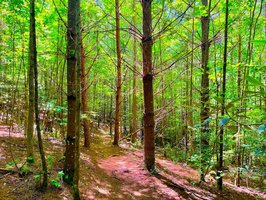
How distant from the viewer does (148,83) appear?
5418 mm

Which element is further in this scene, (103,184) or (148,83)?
(148,83)

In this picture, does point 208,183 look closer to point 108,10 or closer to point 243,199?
point 243,199

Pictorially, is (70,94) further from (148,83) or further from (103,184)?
(148,83)

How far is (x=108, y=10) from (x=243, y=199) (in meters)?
8.48

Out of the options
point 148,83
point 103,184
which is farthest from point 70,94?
point 148,83

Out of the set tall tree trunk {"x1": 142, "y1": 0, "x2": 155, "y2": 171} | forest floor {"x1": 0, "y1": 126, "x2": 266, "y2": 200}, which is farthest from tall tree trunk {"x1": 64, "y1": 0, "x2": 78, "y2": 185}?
tall tree trunk {"x1": 142, "y1": 0, "x2": 155, "y2": 171}

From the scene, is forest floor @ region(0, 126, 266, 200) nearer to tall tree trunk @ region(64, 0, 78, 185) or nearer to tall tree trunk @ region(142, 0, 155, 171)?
tall tree trunk @ region(64, 0, 78, 185)

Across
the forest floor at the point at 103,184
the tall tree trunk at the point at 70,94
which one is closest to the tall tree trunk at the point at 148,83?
the forest floor at the point at 103,184

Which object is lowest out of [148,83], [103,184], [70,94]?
[103,184]

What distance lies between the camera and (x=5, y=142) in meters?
5.24

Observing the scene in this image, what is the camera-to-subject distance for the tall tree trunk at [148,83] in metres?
5.25

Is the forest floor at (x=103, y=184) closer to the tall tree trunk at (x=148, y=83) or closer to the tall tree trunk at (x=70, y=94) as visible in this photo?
the tall tree trunk at (x=70, y=94)

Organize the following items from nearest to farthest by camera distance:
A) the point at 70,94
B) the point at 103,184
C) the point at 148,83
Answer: the point at 70,94
the point at 103,184
the point at 148,83

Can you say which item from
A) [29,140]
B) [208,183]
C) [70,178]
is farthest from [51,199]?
[208,183]
